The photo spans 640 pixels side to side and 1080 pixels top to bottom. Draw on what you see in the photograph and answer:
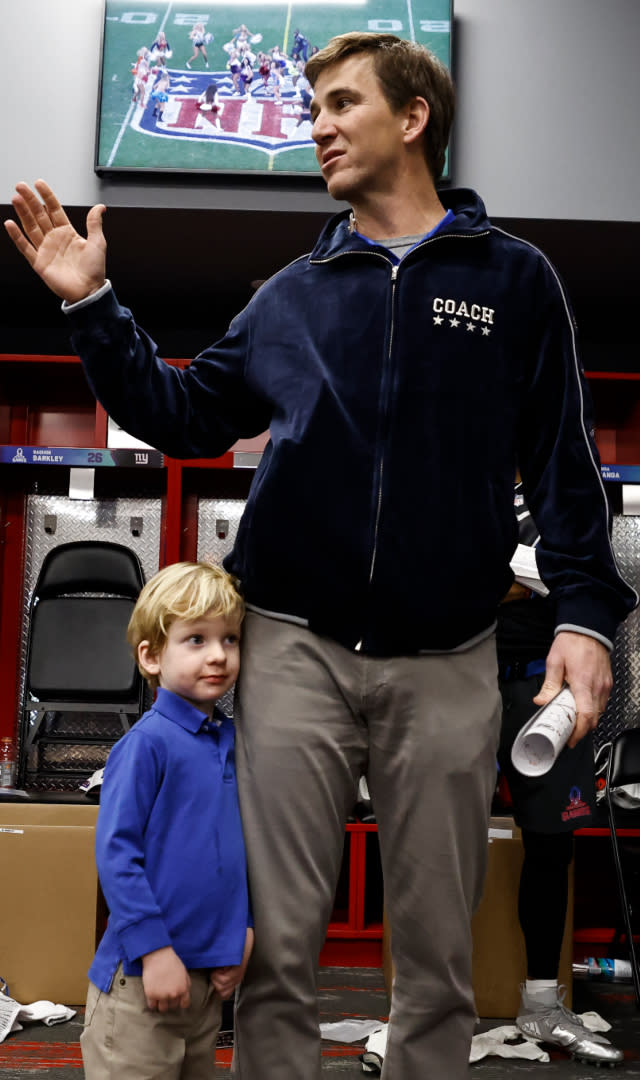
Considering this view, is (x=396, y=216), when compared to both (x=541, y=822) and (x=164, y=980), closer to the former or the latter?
(x=164, y=980)

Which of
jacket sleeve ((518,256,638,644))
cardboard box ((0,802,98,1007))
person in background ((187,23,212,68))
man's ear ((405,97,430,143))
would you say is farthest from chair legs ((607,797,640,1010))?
person in background ((187,23,212,68))

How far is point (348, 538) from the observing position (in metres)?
1.39

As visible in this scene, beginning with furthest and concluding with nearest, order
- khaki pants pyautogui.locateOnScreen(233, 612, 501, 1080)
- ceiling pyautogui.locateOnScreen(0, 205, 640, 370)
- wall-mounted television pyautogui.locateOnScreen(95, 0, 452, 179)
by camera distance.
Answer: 1. ceiling pyautogui.locateOnScreen(0, 205, 640, 370)
2. wall-mounted television pyautogui.locateOnScreen(95, 0, 452, 179)
3. khaki pants pyautogui.locateOnScreen(233, 612, 501, 1080)

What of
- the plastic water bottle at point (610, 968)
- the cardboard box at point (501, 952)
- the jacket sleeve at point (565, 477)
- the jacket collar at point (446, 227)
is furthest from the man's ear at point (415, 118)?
the plastic water bottle at point (610, 968)

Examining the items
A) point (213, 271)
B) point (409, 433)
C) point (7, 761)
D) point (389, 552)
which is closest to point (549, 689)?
point (389, 552)

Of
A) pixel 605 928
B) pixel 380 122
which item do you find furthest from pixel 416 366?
pixel 605 928

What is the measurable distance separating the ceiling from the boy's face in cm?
259

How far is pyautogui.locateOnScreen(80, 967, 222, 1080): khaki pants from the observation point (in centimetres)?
A: 149

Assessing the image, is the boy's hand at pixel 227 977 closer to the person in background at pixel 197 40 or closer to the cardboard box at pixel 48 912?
the cardboard box at pixel 48 912

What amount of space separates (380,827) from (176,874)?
0.31m

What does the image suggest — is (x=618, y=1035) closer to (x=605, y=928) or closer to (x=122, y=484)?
(x=605, y=928)

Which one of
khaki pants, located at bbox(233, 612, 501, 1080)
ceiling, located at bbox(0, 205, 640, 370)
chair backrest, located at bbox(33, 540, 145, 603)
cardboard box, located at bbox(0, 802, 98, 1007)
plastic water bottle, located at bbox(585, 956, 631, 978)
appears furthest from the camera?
chair backrest, located at bbox(33, 540, 145, 603)

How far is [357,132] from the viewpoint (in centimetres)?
150

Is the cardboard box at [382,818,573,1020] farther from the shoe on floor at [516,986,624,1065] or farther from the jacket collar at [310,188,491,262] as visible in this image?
the jacket collar at [310,188,491,262]
